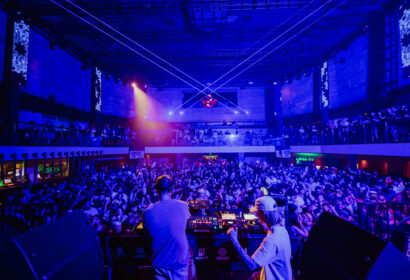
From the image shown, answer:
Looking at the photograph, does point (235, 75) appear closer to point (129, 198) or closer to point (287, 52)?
point (287, 52)

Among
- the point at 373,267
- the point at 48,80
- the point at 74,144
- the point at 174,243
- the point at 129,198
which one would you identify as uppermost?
the point at 48,80

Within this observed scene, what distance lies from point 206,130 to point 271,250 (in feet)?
62.6

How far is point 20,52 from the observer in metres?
9.45

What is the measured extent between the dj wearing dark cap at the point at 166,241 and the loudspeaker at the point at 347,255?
1.34 meters

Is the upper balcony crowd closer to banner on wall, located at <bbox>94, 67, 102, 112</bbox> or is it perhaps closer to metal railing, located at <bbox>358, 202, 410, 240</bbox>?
banner on wall, located at <bbox>94, 67, 102, 112</bbox>

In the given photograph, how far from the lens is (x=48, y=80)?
11.4 m

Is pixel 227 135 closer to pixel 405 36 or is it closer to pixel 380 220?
pixel 405 36

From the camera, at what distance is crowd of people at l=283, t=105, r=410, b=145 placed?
7.77 metres

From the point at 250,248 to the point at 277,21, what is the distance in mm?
10926

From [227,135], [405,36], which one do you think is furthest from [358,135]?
[227,135]

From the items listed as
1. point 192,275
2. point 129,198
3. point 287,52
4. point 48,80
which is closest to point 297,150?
point 287,52

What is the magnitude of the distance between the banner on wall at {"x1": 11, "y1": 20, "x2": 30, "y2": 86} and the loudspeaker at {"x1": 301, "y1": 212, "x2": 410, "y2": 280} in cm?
1249

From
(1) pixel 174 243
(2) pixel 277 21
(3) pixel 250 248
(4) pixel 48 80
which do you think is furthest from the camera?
(4) pixel 48 80

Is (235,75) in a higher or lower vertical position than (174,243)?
higher
